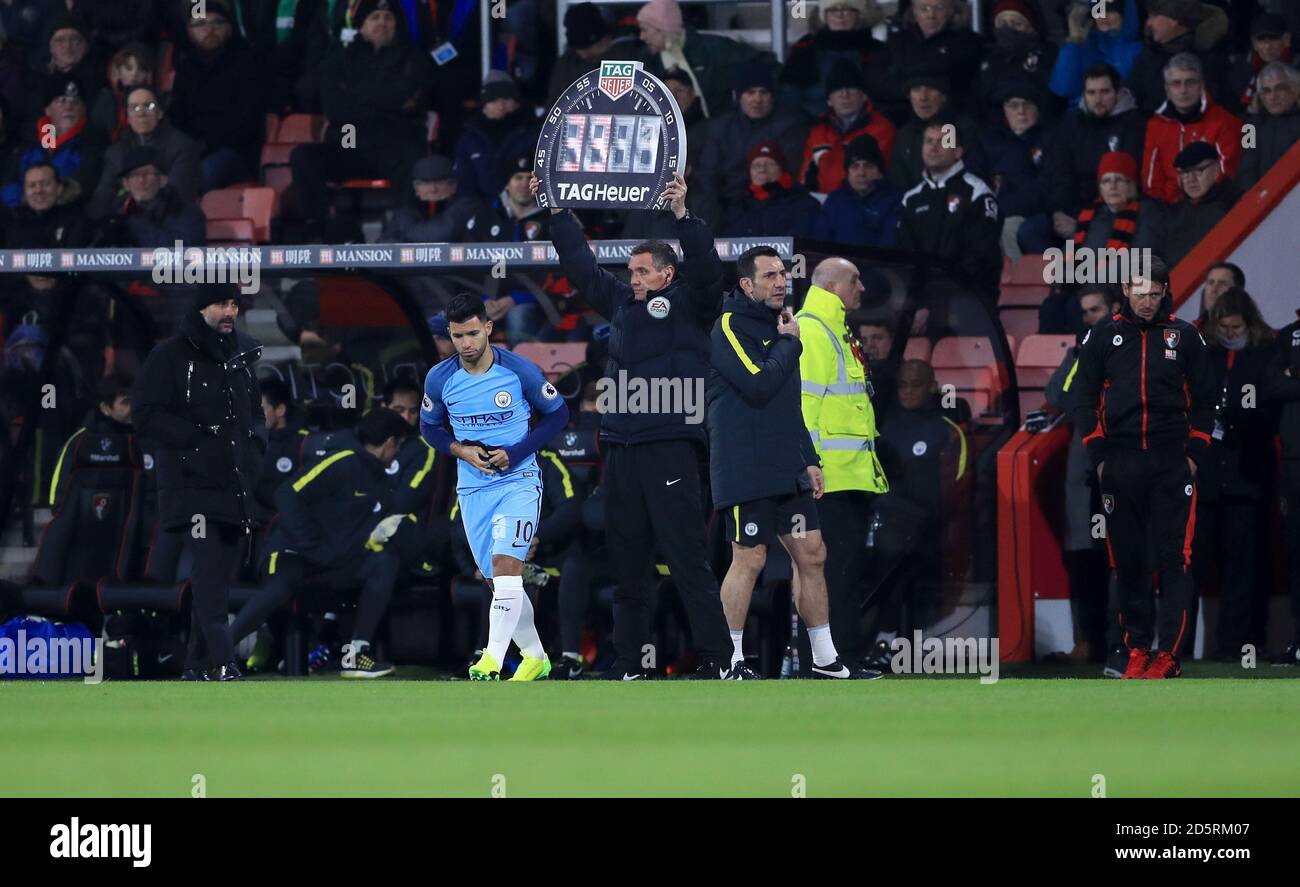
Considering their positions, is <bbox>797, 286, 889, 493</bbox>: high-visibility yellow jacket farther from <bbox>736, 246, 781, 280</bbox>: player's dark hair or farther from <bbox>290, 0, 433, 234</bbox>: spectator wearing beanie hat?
<bbox>290, 0, 433, 234</bbox>: spectator wearing beanie hat

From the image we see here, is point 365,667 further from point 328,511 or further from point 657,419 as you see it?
point 657,419

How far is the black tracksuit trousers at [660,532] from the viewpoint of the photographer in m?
11.4

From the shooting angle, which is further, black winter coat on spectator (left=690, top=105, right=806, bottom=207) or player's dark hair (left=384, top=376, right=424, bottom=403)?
black winter coat on spectator (left=690, top=105, right=806, bottom=207)

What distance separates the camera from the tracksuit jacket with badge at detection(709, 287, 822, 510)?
37.4 feet

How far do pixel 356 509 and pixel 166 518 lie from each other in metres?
2.27

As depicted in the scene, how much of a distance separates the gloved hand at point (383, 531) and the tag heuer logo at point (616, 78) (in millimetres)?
3187

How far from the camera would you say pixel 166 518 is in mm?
12227

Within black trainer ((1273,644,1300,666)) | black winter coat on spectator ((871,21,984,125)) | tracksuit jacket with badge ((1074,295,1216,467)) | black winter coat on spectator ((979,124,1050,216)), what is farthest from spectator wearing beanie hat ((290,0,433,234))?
black trainer ((1273,644,1300,666))

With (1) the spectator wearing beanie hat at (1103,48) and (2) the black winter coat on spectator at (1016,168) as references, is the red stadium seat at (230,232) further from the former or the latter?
(1) the spectator wearing beanie hat at (1103,48)

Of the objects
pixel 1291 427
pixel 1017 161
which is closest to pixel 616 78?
pixel 1291 427

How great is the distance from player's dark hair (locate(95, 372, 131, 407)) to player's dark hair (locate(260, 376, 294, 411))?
0.81 m
